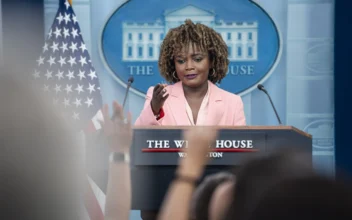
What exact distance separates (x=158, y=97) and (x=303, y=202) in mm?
2972

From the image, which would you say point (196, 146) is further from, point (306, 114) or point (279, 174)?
point (306, 114)

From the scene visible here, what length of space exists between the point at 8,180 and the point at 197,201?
1.67 ft

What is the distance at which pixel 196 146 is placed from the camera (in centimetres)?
138

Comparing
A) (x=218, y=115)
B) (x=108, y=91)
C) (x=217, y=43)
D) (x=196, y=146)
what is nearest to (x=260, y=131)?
(x=218, y=115)

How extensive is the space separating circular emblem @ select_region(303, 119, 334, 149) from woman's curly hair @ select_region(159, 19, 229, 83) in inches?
70.6

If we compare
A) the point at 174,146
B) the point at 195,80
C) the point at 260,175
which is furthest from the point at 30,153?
the point at 195,80

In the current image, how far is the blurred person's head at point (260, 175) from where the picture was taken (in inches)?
29.9

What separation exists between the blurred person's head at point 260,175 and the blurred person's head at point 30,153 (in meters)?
0.20

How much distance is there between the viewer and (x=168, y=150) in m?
3.59

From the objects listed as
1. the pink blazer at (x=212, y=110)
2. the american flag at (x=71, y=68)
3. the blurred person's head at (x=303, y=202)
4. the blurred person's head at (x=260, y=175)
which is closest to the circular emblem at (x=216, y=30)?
the american flag at (x=71, y=68)

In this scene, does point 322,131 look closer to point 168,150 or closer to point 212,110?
point 212,110

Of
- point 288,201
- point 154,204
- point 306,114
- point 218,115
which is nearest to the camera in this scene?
point 288,201

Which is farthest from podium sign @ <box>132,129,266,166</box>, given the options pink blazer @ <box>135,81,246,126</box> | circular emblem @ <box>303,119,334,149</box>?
circular emblem @ <box>303,119,334,149</box>

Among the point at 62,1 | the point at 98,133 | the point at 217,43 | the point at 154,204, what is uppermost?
the point at 62,1
